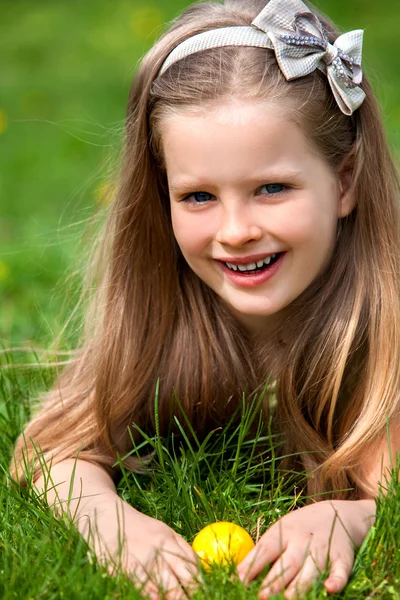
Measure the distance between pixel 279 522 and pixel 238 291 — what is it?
0.63m

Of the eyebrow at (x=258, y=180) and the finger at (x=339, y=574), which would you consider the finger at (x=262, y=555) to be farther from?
the eyebrow at (x=258, y=180)

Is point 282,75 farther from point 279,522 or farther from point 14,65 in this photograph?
point 14,65

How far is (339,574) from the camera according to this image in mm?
2006

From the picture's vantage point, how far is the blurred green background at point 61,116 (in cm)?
365

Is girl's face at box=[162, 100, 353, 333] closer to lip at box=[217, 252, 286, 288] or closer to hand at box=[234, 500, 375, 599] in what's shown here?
lip at box=[217, 252, 286, 288]

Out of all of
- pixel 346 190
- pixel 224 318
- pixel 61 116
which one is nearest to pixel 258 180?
pixel 346 190

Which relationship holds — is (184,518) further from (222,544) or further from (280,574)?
(280,574)

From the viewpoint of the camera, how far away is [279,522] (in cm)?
212

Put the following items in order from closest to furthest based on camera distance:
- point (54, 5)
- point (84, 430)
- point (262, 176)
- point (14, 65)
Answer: point (262, 176) < point (84, 430) < point (14, 65) < point (54, 5)

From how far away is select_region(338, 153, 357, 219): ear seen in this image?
2.52m

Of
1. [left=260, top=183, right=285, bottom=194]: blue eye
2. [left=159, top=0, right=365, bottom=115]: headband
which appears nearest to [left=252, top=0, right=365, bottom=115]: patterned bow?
[left=159, top=0, right=365, bottom=115]: headband

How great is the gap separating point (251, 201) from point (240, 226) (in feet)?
0.22

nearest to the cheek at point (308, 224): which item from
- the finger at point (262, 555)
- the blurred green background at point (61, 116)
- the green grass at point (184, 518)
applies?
the green grass at point (184, 518)

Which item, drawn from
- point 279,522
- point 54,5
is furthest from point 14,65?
point 279,522
